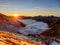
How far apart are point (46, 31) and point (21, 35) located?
342 millimetres

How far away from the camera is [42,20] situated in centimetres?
276

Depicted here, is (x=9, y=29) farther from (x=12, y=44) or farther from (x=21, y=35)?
(x=12, y=44)

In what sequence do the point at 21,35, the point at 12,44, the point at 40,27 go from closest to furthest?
the point at 12,44 → the point at 21,35 → the point at 40,27

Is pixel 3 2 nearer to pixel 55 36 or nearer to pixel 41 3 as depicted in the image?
pixel 41 3

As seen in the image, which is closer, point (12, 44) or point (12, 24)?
point (12, 44)

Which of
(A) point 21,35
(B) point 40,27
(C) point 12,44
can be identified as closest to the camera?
(C) point 12,44

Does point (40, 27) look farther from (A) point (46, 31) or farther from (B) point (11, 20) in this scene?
(B) point (11, 20)

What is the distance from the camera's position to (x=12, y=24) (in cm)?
262

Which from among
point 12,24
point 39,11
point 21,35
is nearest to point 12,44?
point 21,35

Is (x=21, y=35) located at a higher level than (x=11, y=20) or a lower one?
lower

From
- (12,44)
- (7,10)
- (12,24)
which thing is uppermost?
(7,10)

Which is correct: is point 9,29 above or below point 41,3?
below

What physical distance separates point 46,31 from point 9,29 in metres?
0.47

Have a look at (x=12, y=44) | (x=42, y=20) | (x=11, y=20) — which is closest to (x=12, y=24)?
(x=11, y=20)
